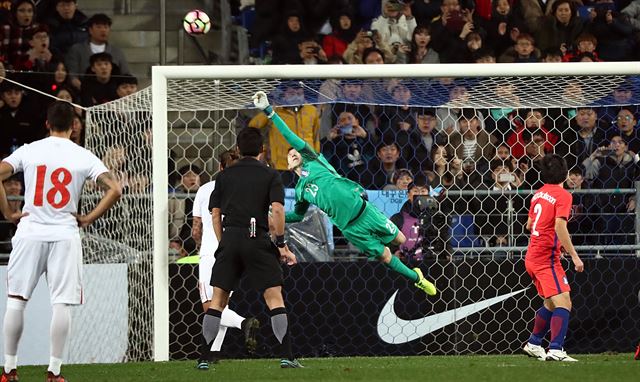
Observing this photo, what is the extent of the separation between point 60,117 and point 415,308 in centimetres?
489

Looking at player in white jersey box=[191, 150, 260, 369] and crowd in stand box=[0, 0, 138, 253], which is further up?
crowd in stand box=[0, 0, 138, 253]

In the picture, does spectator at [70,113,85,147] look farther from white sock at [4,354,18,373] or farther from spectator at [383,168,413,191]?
white sock at [4,354,18,373]

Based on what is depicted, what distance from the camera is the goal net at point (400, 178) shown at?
40.2ft

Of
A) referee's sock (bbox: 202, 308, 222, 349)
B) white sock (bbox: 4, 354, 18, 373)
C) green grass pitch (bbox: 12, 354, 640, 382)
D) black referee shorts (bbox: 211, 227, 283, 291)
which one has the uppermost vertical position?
black referee shorts (bbox: 211, 227, 283, 291)

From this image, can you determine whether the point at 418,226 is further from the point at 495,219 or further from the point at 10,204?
the point at 10,204

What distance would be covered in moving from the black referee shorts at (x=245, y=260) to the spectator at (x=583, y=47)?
25.6ft

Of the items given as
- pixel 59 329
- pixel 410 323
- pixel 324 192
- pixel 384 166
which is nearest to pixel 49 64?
pixel 384 166

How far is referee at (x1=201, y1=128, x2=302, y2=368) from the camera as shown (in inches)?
377

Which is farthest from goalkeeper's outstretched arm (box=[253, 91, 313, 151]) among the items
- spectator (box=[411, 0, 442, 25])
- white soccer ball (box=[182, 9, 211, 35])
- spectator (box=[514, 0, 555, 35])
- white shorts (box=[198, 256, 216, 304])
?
spectator (box=[514, 0, 555, 35])

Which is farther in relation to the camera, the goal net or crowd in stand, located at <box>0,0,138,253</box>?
crowd in stand, located at <box>0,0,138,253</box>

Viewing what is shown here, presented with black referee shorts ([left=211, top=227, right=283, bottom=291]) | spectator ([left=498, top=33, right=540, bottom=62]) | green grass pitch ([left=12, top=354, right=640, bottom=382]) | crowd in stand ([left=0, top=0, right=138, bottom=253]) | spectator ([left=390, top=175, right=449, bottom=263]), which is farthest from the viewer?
spectator ([left=498, top=33, right=540, bottom=62])

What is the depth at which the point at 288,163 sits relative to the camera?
1260 cm

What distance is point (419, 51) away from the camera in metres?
16.7

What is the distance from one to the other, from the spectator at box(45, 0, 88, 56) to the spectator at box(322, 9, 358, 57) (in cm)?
309
